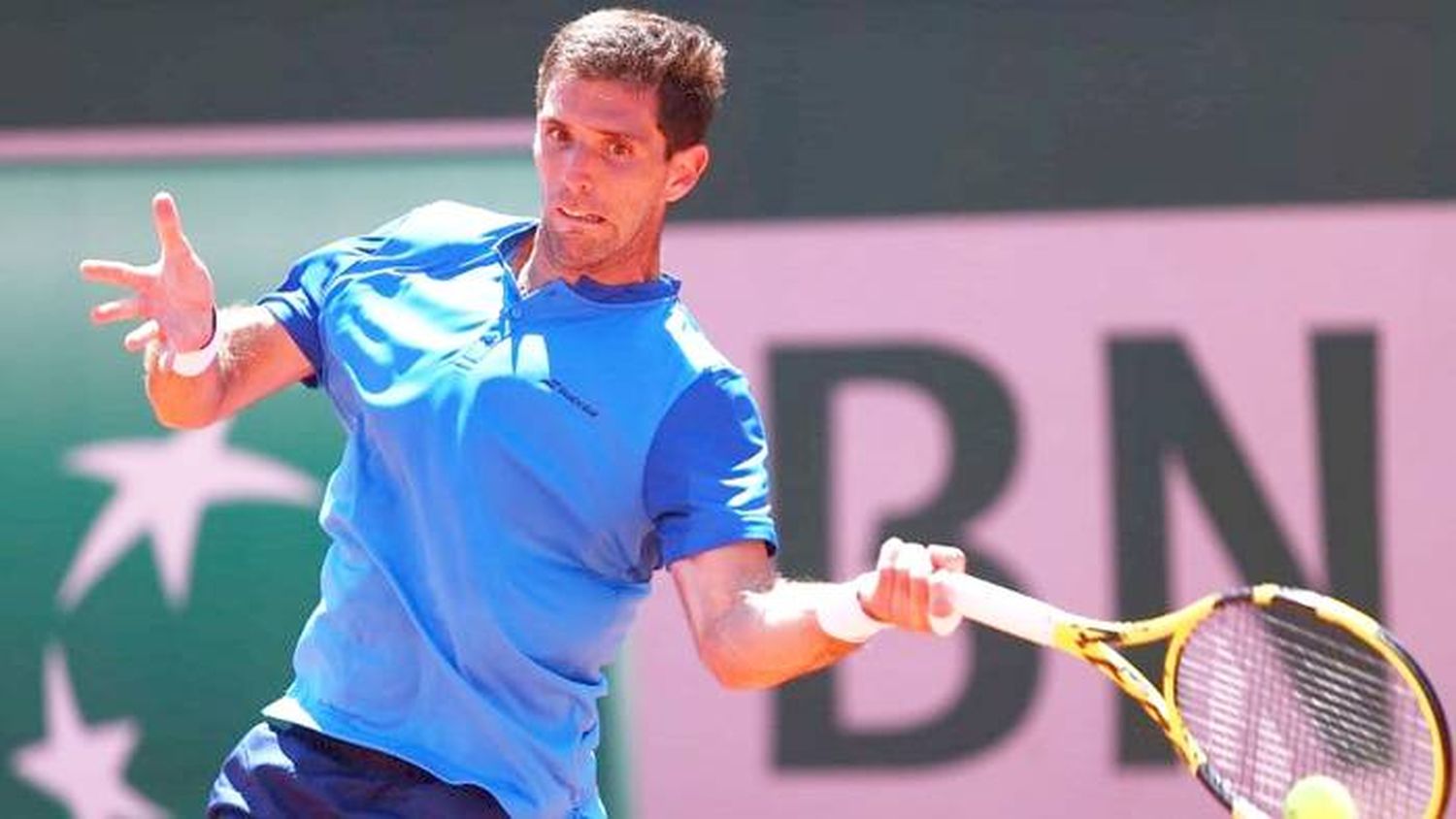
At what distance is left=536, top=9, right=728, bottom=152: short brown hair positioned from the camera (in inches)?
135

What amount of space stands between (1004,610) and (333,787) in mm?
739

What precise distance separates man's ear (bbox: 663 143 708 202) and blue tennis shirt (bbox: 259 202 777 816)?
17 centimetres

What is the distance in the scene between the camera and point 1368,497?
17.9 feet

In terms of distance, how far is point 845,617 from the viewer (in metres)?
3.18

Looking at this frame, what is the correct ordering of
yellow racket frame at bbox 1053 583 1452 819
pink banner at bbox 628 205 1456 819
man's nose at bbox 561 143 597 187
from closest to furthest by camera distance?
1. yellow racket frame at bbox 1053 583 1452 819
2. man's nose at bbox 561 143 597 187
3. pink banner at bbox 628 205 1456 819

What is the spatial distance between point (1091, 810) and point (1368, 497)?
736 mm

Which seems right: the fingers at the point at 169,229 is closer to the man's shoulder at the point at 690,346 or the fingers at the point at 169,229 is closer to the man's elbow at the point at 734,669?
the man's shoulder at the point at 690,346

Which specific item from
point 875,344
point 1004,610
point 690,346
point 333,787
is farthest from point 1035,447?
point 333,787

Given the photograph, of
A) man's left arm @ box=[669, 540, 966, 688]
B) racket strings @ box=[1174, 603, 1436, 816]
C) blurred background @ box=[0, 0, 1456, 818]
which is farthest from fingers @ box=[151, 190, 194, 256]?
blurred background @ box=[0, 0, 1456, 818]

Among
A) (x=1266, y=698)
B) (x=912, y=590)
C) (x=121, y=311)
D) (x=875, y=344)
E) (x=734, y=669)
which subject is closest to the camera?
(x=912, y=590)

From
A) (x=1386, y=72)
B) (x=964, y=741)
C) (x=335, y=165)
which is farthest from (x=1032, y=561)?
(x=335, y=165)

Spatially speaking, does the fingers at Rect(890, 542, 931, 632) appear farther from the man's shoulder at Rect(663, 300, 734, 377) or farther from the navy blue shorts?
the navy blue shorts

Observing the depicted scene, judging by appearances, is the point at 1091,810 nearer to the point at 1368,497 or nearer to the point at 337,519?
the point at 1368,497

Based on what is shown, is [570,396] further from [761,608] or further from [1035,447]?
[1035,447]
